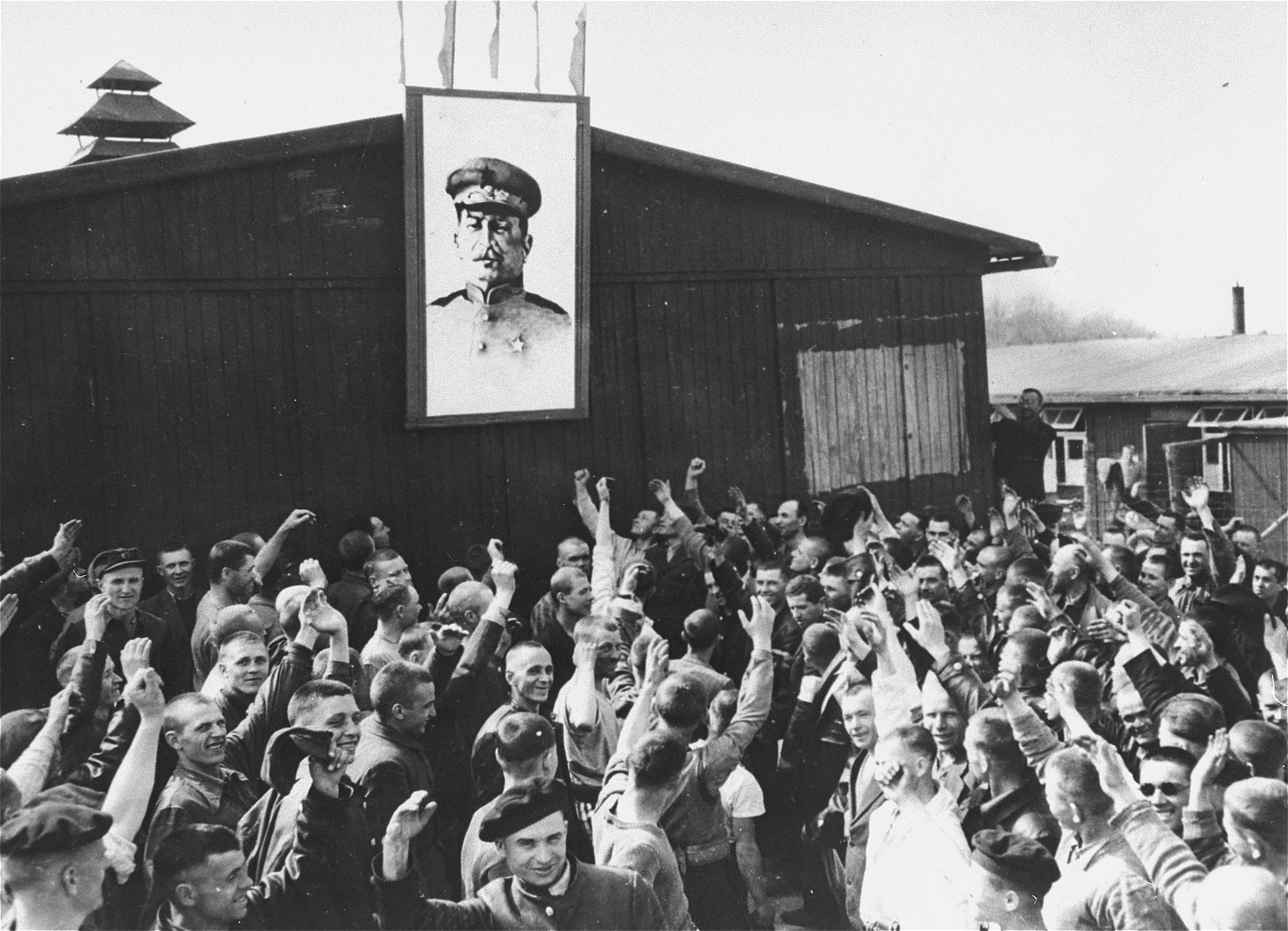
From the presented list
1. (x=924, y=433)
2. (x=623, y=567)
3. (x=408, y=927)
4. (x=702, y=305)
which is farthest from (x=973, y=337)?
(x=408, y=927)

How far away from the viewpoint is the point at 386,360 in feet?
30.0

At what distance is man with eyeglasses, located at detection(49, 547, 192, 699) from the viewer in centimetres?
649

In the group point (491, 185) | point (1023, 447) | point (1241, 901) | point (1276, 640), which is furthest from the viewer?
point (1023, 447)

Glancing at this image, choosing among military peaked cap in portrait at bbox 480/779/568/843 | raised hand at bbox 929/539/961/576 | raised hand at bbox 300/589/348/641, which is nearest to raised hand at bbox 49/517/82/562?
raised hand at bbox 300/589/348/641

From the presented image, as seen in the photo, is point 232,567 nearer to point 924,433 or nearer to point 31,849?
point 31,849

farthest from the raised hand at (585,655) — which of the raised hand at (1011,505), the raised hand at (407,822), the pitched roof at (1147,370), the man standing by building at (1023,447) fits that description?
the pitched roof at (1147,370)

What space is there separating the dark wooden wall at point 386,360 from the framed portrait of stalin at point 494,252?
0.25 meters

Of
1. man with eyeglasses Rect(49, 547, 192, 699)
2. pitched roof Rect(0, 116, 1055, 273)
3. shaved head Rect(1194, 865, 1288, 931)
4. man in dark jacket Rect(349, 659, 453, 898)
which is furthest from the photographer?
pitched roof Rect(0, 116, 1055, 273)

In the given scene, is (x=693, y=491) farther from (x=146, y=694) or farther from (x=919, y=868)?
(x=146, y=694)

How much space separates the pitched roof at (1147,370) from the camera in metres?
14.4

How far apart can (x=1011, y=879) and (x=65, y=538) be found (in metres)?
5.93

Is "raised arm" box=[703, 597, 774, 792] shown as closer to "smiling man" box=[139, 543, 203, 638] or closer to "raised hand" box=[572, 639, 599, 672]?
"raised hand" box=[572, 639, 599, 672]

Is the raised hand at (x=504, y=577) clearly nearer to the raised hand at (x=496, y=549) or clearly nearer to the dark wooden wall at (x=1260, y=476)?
the raised hand at (x=496, y=549)

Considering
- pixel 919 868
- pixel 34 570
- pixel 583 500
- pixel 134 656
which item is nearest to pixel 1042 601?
pixel 919 868
